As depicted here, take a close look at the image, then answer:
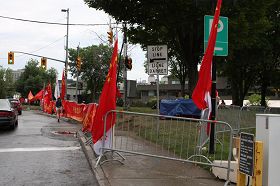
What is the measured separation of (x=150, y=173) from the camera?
820 cm

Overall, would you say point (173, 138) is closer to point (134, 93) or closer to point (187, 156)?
point (187, 156)

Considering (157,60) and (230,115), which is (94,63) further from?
(157,60)

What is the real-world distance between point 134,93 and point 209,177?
71.1 ft

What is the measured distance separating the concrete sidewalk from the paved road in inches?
14.4

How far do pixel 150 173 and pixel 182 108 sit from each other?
46.3 ft

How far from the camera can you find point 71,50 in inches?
3142

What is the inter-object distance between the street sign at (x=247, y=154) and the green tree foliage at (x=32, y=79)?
314 feet

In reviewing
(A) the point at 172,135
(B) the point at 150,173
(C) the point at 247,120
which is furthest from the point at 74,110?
(B) the point at 150,173

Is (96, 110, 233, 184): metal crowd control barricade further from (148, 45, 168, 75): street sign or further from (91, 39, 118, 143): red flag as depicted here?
(148, 45, 168, 75): street sign

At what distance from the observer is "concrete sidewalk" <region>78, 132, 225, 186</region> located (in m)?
7.41

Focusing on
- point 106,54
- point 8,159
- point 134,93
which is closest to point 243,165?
point 8,159

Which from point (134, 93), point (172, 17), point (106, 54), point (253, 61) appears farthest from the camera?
point (106, 54)

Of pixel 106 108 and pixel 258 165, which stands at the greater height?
pixel 106 108

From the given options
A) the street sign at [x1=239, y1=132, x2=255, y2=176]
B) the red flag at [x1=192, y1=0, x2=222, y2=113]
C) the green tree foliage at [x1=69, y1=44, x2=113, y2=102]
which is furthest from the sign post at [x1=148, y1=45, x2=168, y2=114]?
the green tree foliage at [x1=69, y1=44, x2=113, y2=102]
